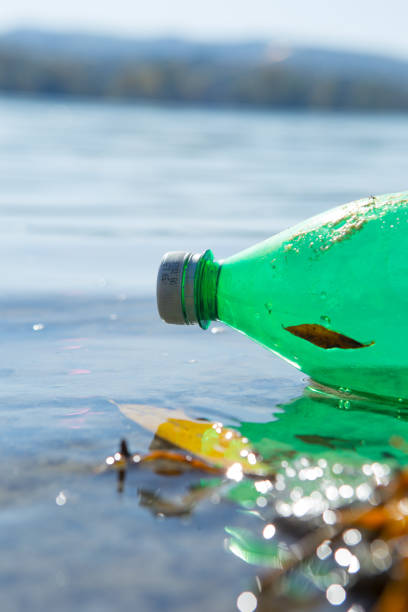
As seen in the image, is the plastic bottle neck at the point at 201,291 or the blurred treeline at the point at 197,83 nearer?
the plastic bottle neck at the point at 201,291

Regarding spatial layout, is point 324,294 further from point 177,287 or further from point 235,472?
point 235,472

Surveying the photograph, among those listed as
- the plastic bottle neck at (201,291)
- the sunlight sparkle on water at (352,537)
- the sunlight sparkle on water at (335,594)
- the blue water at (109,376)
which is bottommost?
the blue water at (109,376)

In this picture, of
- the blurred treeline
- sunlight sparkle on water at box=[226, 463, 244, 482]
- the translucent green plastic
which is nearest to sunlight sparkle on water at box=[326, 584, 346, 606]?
sunlight sparkle on water at box=[226, 463, 244, 482]

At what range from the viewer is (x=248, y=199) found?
17.3 feet

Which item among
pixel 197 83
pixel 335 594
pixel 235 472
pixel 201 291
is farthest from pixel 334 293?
pixel 197 83

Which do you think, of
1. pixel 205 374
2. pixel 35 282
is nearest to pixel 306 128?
pixel 35 282

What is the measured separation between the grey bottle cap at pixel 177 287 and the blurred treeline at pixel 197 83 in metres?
24.2

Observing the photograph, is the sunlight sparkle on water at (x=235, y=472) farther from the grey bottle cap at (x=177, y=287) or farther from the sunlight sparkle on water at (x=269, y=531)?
the grey bottle cap at (x=177, y=287)

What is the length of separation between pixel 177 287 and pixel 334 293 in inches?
12.6

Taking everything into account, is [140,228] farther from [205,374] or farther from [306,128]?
[306,128]

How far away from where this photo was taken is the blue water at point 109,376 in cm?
95

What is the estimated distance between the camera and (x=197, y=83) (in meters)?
27.7

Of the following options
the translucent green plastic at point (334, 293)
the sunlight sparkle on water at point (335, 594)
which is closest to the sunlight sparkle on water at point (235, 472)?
the sunlight sparkle on water at point (335, 594)

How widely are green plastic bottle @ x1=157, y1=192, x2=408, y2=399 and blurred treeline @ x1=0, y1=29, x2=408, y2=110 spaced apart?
949 inches
